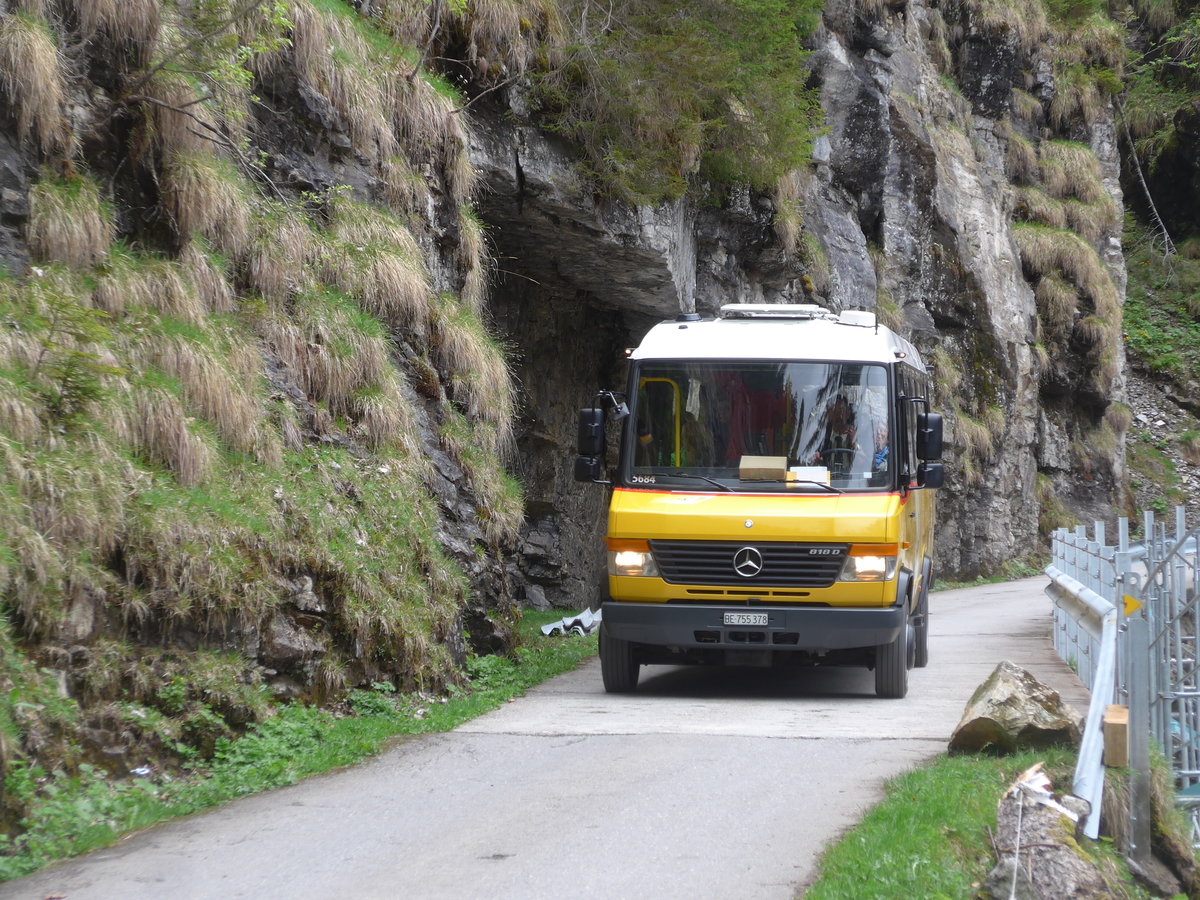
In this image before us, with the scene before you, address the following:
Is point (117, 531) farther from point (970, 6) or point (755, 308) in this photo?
point (970, 6)

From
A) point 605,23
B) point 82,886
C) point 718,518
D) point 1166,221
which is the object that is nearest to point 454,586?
point 718,518

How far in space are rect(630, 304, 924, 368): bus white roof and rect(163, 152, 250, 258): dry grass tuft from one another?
3680mm

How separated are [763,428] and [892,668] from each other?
231 centimetres

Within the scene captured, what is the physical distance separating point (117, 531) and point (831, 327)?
21.2 ft

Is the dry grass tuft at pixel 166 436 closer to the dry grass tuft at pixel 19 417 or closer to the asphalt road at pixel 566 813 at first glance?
the dry grass tuft at pixel 19 417

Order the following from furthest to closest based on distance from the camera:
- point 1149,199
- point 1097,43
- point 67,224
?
point 1149,199, point 1097,43, point 67,224

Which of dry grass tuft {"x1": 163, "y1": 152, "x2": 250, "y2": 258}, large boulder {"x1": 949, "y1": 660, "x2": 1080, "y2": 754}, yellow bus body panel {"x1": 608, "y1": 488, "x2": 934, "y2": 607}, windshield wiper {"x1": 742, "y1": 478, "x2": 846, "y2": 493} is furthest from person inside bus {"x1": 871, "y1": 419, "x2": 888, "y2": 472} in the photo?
dry grass tuft {"x1": 163, "y1": 152, "x2": 250, "y2": 258}

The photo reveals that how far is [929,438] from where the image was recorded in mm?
10297

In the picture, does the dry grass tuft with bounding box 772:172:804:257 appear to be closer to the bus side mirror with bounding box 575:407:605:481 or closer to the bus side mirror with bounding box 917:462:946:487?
the bus side mirror with bounding box 917:462:946:487

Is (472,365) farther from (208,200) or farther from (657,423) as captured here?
(208,200)

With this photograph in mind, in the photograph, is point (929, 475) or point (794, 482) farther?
point (929, 475)

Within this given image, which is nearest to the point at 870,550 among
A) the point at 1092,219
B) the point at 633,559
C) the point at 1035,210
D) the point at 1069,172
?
the point at 633,559

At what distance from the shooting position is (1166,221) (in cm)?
4309

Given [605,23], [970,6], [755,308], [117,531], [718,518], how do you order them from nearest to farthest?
[117,531] → [718,518] → [755,308] → [605,23] → [970,6]
